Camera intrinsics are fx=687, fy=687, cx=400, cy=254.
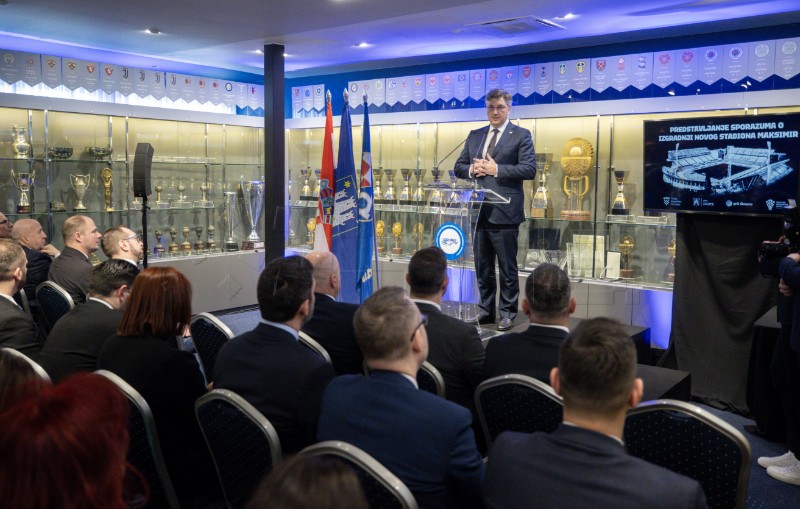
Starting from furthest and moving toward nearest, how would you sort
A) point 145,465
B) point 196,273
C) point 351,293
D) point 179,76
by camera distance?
point 179,76, point 196,273, point 351,293, point 145,465

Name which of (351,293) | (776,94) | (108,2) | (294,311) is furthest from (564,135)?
(294,311)

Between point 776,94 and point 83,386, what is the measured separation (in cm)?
514

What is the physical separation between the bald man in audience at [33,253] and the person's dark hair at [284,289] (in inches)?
114

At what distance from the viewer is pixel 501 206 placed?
476cm

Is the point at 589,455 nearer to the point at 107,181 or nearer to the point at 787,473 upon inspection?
the point at 787,473

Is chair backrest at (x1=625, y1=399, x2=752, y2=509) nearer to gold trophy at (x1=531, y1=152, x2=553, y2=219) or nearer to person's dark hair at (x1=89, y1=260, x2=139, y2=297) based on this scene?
person's dark hair at (x1=89, y1=260, x2=139, y2=297)

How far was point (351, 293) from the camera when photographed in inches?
216

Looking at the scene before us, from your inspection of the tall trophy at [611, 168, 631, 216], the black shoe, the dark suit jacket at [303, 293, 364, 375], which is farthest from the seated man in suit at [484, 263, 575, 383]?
the tall trophy at [611, 168, 631, 216]

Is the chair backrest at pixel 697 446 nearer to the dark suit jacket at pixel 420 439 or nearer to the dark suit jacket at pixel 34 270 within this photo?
the dark suit jacket at pixel 420 439

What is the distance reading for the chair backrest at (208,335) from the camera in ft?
10.6

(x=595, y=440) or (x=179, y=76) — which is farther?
(x=179, y=76)

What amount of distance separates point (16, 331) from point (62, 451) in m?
2.48

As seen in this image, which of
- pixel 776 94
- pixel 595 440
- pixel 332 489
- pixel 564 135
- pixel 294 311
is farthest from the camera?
pixel 564 135

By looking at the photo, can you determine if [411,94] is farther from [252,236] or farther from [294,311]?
[294,311]
